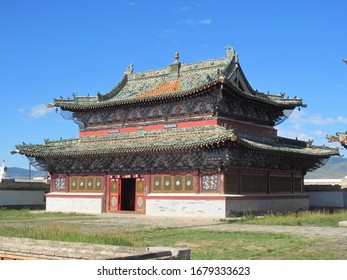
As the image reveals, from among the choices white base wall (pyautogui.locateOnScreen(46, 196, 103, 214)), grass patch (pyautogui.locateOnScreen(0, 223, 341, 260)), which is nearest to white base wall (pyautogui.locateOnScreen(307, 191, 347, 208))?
white base wall (pyautogui.locateOnScreen(46, 196, 103, 214))

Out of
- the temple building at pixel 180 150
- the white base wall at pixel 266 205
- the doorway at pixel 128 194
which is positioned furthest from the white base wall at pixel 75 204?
the white base wall at pixel 266 205

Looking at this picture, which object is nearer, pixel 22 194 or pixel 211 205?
pixel 211 205

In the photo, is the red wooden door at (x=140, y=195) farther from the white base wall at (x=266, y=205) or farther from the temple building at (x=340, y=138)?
the temple building at (x=340, y=138)

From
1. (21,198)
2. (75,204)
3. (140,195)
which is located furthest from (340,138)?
(21,198)

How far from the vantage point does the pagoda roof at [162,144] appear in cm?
3203

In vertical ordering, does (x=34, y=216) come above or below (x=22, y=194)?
below

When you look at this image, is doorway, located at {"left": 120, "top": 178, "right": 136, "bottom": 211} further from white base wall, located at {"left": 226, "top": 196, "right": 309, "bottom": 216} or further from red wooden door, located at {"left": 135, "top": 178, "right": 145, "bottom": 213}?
white base wall, located at {"left": 226, "top": 196, "right": 309, "bottom": 216}

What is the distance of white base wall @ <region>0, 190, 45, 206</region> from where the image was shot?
4494 centimetres

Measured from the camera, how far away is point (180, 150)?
33250mm

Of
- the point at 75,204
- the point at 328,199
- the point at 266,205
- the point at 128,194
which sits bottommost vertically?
the point at 75,204

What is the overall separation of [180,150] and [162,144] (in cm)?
169

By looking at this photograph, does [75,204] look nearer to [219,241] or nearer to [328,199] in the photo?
[328,199]

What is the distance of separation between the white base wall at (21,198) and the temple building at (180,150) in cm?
520

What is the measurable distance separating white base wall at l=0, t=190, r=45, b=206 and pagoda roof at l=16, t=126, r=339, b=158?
216 inches
